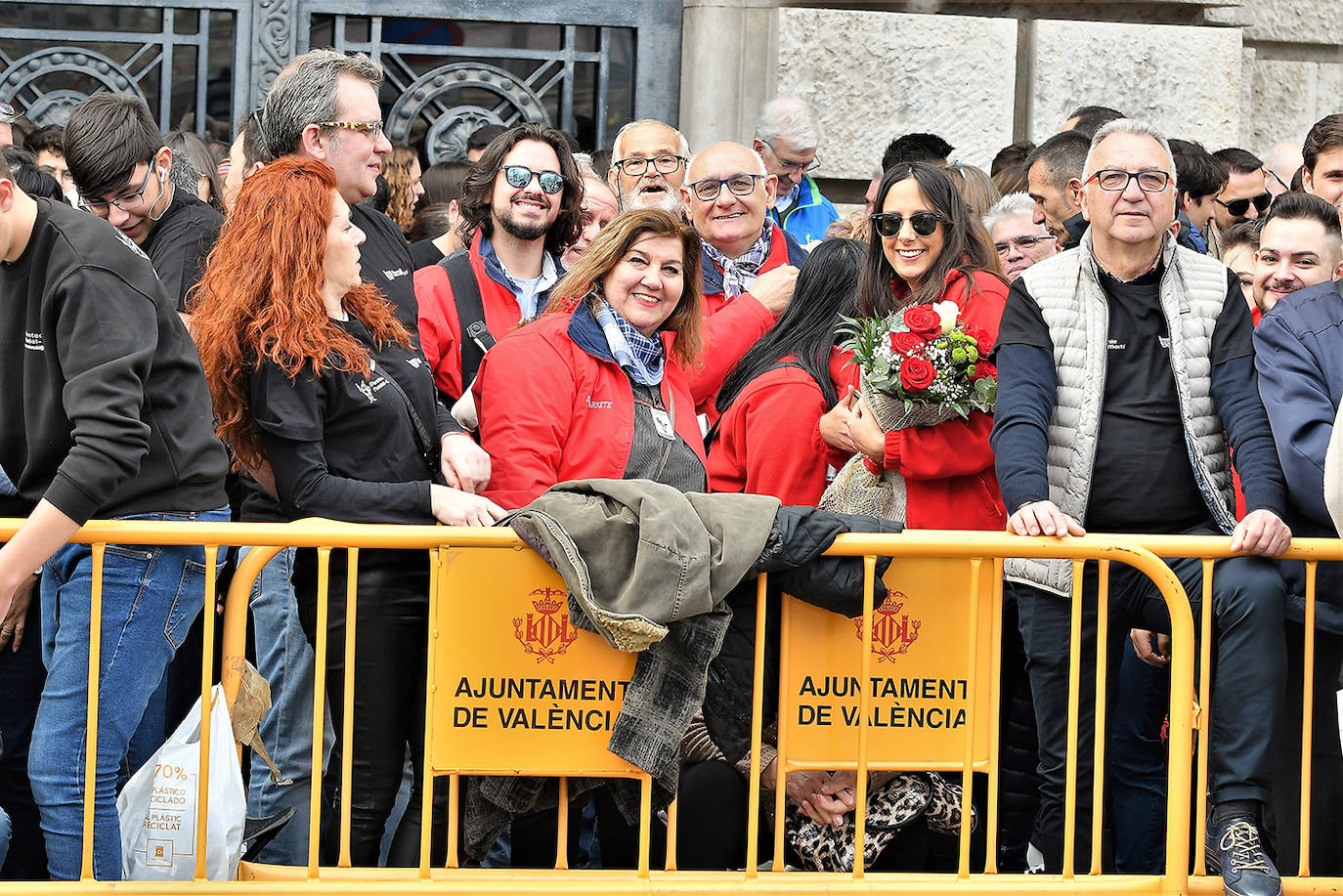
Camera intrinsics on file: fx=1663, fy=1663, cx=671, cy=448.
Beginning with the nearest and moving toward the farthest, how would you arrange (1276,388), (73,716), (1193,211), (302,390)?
(73,716) → (302,390) → (1276,388) → (1193,211)

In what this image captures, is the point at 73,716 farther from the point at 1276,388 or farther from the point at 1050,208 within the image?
the point at 1050,208

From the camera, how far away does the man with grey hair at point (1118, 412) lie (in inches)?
169

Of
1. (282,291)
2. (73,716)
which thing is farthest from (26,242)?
(73,716)

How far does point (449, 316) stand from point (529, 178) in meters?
0.51

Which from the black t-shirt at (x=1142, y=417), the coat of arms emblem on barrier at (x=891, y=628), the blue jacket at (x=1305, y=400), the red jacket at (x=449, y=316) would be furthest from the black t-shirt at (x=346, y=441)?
the blue jacket at (x=1305, y=400)

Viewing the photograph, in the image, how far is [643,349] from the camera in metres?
4.58

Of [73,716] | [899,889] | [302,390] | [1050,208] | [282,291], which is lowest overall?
[899,889]

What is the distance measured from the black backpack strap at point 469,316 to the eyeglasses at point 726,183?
36.3 inches

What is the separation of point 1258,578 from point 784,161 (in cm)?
333

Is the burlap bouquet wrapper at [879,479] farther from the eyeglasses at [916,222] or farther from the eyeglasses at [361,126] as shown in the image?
the eyeglasses at [361,126]

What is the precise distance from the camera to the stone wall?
7.20 m

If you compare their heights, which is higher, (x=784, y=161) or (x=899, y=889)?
(x=784, y=161)

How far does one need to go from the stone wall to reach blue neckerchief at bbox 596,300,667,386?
2.91m

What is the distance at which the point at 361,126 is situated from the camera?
488cm
